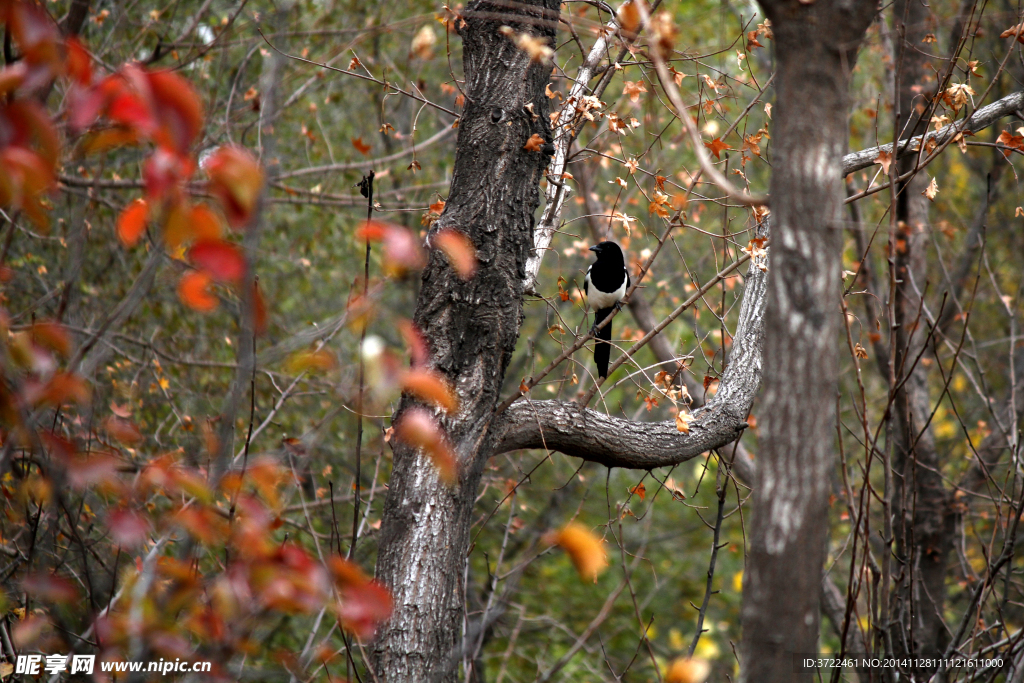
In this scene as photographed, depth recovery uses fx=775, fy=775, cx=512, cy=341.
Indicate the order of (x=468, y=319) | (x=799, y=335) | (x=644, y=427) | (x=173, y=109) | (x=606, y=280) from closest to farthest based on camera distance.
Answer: (x=173, y=109), (x=799, y=335), (x=468, y=319), (x=644, y=427), (x=606, y=280)

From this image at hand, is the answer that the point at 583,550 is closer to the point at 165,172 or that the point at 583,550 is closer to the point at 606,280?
the point at 165,172

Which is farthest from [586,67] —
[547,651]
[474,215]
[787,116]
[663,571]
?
[663,571]

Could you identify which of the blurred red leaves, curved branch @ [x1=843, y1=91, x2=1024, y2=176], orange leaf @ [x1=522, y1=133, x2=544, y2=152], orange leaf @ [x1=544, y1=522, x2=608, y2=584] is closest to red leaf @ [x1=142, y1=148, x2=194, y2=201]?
the blurred red leaves

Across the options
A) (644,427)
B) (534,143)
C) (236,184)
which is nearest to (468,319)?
(534,143)

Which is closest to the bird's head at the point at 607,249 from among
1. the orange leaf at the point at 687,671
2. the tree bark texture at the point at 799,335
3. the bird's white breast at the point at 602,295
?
the bird's white breast at the point at 602,295

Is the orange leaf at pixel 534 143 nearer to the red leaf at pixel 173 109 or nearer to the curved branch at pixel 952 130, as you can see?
the curved branch at pixel 952 130

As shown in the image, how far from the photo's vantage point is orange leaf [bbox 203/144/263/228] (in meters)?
1.16

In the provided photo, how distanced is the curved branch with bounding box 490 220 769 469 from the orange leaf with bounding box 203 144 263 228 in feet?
5.79

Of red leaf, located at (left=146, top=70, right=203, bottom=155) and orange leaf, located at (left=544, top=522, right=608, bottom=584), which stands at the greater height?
red leaf, located at (left=146, top=70, right=203, bottom=155)

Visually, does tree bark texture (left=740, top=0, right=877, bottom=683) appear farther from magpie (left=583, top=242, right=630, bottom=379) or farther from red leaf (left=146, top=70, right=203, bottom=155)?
magpie (left=583, top=242, right=630, bottom=379)

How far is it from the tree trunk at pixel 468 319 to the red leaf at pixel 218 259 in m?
1.46

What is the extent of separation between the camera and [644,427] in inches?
127

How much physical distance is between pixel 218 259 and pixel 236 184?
13 cm

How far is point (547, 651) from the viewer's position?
6980 millimetres
